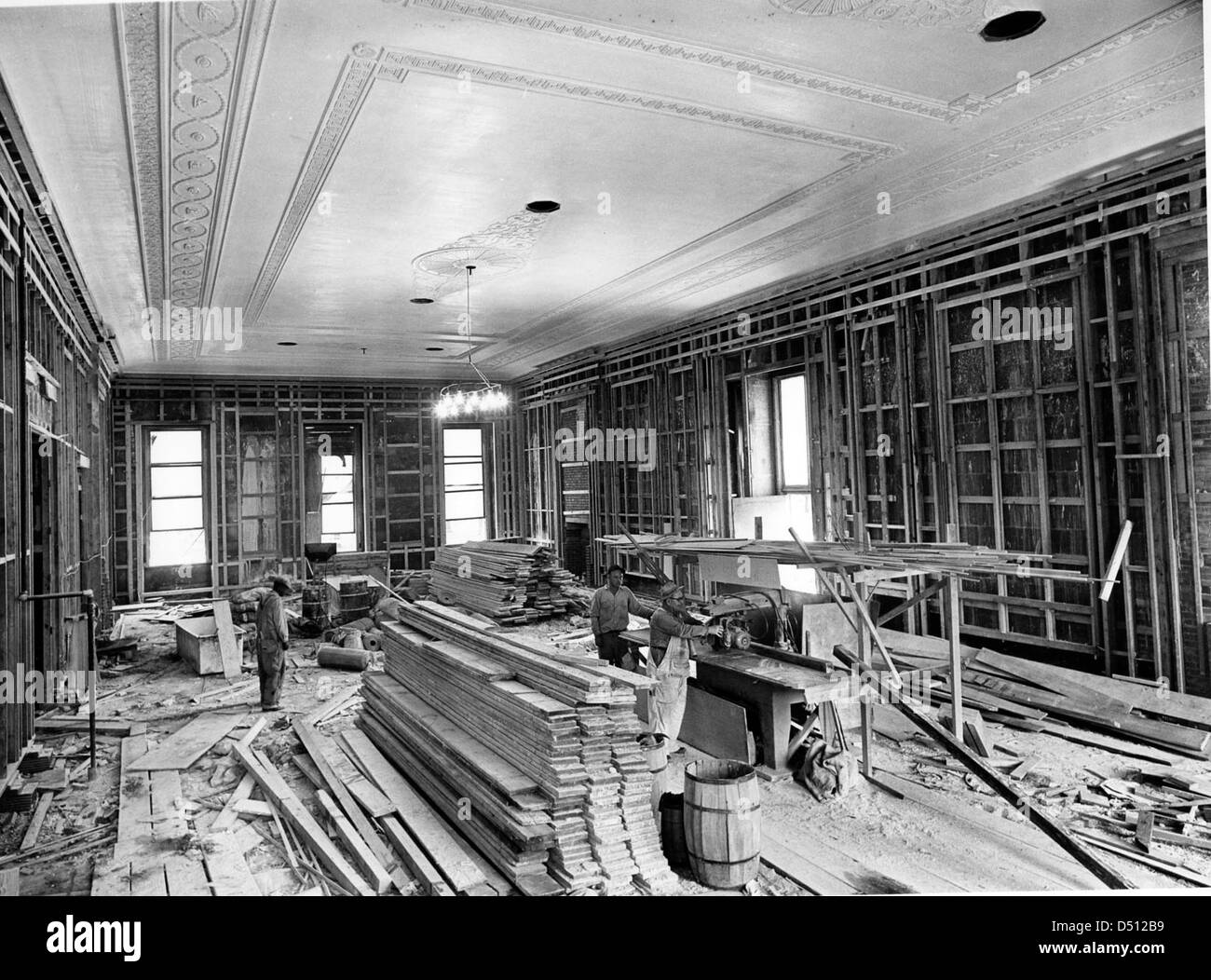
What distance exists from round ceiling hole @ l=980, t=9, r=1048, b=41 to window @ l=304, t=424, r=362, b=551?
46.1ft

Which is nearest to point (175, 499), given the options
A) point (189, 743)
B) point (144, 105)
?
point (189, 743)

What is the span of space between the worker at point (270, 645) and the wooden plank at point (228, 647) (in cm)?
148

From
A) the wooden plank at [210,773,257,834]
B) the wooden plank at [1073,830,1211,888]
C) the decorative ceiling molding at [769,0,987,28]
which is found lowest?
the wooden plank at [1073,830,1211,888]

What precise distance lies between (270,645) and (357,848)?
12.0 feet

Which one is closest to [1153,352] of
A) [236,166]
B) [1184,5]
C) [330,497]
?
[1184,5]

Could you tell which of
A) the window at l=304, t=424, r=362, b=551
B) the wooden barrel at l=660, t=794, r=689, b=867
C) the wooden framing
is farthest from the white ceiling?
the window at l=304, t=424, r=362, b=551

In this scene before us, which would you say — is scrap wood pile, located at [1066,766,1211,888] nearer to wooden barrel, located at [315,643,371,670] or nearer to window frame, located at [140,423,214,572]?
wooden barrel, located at [315,643,371,670]

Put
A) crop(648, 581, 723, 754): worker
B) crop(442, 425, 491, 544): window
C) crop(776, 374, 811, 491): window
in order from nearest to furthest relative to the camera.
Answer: crop(648, 581, 723, 754): worker → crop(776, 374, 811, 491): window → crop(442, 425, 491, 544): window

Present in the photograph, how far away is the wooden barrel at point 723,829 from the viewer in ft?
12.1

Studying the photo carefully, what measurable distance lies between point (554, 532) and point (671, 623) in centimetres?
965

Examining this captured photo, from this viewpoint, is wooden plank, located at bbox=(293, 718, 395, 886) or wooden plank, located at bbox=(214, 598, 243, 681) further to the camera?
wooden plank, located at bbox=(214, 598, 243, 681)

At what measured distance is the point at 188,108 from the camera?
4832 millimetres

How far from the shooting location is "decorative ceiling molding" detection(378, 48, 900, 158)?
14.7 ft

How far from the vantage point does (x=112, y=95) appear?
465 cm
